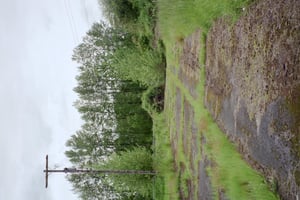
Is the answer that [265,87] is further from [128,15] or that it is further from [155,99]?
[128,15]

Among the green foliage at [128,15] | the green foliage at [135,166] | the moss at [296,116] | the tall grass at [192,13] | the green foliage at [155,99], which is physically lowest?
the green foliage at [135,166]

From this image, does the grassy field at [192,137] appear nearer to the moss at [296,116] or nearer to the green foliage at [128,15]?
the moss at [296,116]

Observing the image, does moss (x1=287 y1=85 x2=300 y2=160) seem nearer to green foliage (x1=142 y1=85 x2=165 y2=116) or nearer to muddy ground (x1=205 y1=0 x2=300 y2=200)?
muddy ground (x1=205 y1=0 x2=300 y2=200)

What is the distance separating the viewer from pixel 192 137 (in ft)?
26.5

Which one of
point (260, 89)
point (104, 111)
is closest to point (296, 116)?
point (260, 89)

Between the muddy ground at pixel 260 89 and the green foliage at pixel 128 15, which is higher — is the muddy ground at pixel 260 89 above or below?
below

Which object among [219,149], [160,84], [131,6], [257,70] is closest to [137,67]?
[160,84]

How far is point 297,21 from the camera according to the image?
12.3 ft

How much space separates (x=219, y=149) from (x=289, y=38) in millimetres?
2367

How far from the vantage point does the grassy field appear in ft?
16.8

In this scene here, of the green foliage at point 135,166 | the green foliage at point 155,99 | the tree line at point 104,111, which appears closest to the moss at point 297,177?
the green foliage at point 135,166

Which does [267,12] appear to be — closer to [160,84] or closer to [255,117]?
[255,117]

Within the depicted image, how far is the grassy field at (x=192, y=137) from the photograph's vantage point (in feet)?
16.8

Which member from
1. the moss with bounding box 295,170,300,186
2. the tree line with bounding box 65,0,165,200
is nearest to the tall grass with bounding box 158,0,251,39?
the moss with bounding box 295,170,300,186
